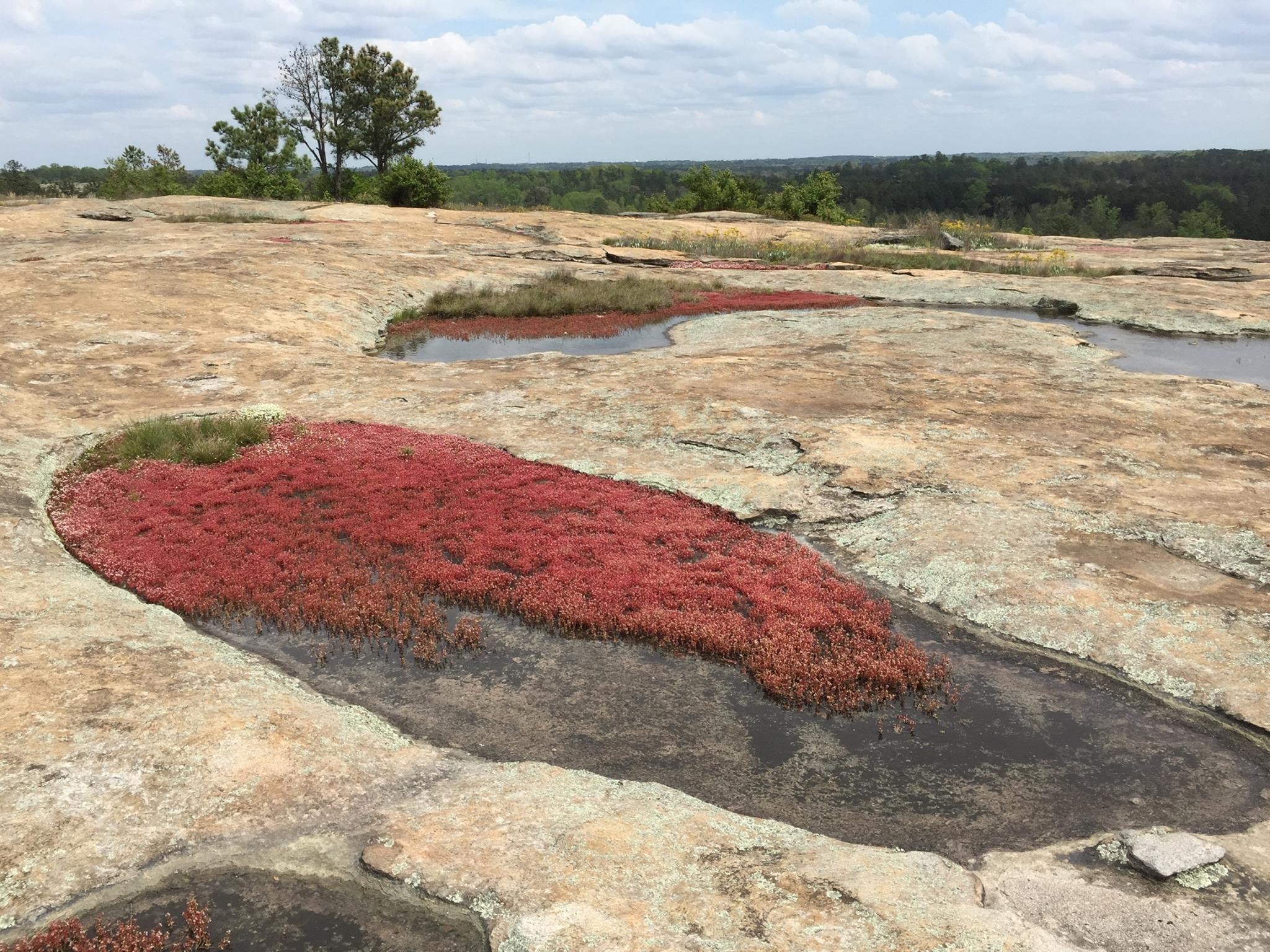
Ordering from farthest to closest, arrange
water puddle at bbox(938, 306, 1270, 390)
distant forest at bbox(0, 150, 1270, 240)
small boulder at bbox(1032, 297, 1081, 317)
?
distant forest at bbox(0, 150, 1270, 240) < small boulder at bbox(1032, 297, 1081, 317) < water puddle at bbox(938, 306, 1270, 390)

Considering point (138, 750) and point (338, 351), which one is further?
point (338, 351)

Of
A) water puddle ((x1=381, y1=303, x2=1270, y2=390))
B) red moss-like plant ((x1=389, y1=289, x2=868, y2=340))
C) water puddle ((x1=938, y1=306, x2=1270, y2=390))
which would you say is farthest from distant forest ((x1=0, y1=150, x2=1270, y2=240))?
water puddle ((x1=381, y1=303, x2=1270, y2=390))

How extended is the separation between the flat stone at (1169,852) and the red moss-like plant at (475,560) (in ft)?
7.97

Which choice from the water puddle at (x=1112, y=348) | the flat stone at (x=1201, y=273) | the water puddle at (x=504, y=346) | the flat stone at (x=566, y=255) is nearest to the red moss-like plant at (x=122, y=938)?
the water puddle at (x=1112, y=348)

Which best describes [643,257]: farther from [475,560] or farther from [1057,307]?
[475,560]

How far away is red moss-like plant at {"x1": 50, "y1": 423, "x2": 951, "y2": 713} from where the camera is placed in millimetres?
9828

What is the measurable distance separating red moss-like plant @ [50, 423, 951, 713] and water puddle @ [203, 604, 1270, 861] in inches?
17.1

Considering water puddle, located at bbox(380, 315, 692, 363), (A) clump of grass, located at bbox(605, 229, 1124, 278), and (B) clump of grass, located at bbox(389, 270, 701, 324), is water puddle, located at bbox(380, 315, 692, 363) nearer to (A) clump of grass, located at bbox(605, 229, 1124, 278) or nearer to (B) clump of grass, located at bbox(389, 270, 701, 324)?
(B) clump of grass, located at bbox(389, 270, 701, 324)

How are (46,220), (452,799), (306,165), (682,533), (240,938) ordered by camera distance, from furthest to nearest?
(306,165) → (46,220) → (682,533) → (452,799) → (240,938)

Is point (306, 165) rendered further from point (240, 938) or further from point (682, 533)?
point (240, 938)

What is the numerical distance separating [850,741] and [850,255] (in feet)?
146

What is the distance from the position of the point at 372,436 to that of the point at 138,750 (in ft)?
32.7

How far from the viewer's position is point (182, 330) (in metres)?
23.0

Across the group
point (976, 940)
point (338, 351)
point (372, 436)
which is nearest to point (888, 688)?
point (976, 940)
